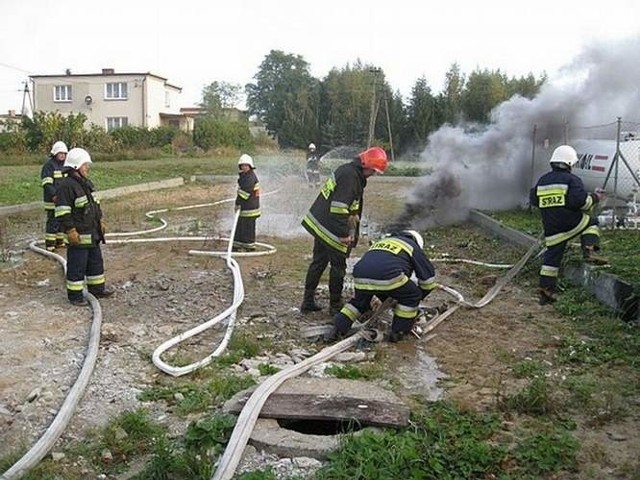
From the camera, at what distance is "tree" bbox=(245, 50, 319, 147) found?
1751 inches

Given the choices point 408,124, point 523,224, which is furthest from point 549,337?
point 408,124

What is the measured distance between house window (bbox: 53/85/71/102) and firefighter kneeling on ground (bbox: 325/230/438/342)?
157ft

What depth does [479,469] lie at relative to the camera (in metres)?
3.47

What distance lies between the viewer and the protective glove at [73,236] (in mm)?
6855

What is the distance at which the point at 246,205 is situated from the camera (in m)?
10.2

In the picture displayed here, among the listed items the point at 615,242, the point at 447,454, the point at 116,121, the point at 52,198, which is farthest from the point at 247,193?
the point at 116,121

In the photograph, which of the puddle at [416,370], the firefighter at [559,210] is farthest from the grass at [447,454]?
the firefighter at [559,210]

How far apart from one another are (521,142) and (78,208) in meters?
11.6

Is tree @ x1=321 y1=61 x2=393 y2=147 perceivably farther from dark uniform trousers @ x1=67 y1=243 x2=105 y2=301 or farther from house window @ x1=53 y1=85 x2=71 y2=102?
dark uniform trousers @ x1=67 y1=243 x2=105 y2=301

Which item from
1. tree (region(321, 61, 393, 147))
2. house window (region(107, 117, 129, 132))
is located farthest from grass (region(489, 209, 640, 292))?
house window (region(107, 117, 129, 132))

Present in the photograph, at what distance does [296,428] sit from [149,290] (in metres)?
4.00

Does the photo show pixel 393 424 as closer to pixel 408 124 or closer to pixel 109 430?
pixel 109 430

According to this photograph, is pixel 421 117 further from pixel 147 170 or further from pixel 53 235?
pixel 53 235

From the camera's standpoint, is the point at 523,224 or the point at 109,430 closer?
the point at 109,430
